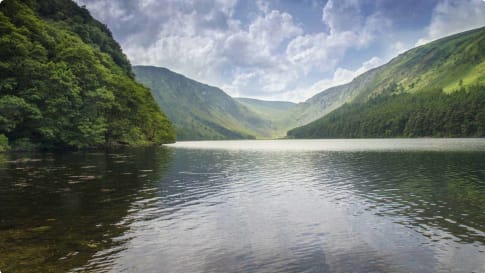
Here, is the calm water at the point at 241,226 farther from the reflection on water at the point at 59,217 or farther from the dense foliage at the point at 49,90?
the dense foliage at the point at 49,90

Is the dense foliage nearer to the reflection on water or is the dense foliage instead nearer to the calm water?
the reflection on water

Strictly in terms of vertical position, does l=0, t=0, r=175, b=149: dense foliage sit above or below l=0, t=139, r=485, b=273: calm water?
above

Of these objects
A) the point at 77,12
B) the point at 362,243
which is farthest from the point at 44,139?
the point at 77,12

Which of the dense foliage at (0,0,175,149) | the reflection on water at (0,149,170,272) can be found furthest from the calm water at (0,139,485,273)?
the dense foliage at (0,0,175,149)

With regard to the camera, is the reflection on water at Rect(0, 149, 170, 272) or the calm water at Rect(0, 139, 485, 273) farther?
the reflection on water at Rect(0, 149, 170, 272)

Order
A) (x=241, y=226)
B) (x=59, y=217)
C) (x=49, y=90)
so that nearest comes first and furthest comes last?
(x=241, y=226) → (x=59, y=217) → (x=49, y=90)

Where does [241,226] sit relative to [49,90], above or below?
below

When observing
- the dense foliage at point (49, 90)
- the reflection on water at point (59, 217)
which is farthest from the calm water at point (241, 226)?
the dense foliage at point (49, 90)

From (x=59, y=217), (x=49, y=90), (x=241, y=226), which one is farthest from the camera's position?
(x=49, y=90)

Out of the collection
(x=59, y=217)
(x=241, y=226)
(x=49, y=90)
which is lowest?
(x=241, y=226)

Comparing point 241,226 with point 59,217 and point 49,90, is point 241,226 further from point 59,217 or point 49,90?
point 49,90

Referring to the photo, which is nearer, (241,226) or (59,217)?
(241,226)

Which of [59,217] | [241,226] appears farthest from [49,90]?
[241,226]

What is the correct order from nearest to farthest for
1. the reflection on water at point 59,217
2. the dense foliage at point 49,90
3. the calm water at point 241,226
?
the calm water at point 241,226, the reflection on water at point 59,217, the dense foliage at point 49,90
